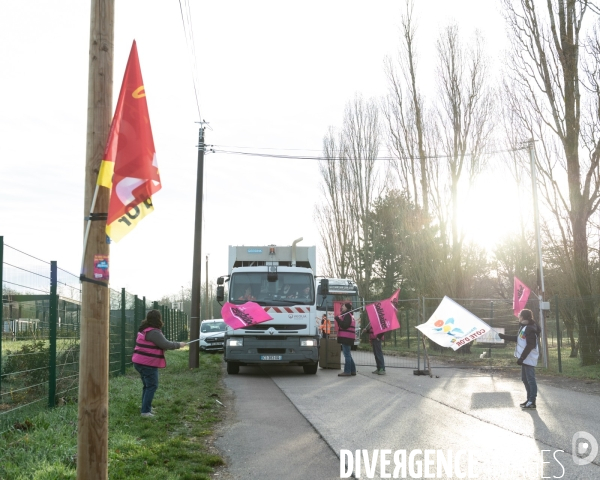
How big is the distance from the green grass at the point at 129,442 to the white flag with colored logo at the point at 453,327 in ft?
18.7

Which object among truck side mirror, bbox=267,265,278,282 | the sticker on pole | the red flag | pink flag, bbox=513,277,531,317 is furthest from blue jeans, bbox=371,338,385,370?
the sticker on pole

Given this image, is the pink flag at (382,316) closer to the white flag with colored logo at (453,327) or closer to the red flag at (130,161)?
the white flag with colored logo at (453,327)

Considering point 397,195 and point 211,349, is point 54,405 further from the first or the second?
point 397,195

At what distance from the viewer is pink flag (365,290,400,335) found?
17.5 meters

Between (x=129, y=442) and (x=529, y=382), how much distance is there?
22.2ft

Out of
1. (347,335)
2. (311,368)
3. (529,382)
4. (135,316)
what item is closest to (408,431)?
(529,382)

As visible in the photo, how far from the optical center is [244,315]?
1217 centimetres

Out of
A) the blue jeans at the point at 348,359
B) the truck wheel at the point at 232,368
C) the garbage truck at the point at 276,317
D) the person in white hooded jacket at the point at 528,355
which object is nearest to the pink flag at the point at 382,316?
the blue jeans at the point at 348,359

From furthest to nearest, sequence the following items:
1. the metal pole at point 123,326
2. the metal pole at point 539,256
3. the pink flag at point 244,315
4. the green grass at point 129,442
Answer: the metal pole at point 539,256
the metal pole at point 123,326
the pink flag at point 244,315
the green grass at point 129,442

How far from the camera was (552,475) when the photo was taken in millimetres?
6270

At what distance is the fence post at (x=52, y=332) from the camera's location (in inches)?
370

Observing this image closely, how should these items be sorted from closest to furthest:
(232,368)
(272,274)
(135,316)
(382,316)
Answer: (272,274) → (382,316) → (232,368) → (135,316)

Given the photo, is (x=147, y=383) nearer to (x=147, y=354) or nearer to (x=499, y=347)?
(x=147, y=354)

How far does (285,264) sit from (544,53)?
10.1 metres
